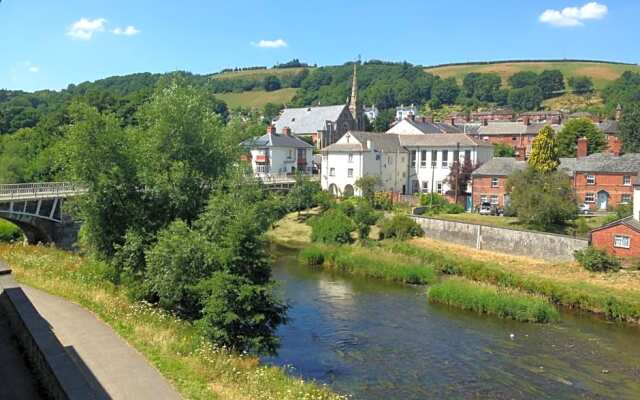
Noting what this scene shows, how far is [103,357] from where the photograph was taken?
47.6 ft

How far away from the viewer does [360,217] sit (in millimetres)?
50594

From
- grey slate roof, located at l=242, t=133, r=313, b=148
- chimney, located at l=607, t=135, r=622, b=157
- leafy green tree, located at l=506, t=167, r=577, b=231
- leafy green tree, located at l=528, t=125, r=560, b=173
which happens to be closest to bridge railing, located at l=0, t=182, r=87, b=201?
leafy green tree, located at l=506, t=167, r=577, b=231

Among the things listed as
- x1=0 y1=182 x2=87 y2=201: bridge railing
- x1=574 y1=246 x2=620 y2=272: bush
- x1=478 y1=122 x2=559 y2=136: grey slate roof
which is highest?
x1=478 y1=122 x2=559 y2=136: grey slate roof

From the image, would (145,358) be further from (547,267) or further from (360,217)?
(360,217)

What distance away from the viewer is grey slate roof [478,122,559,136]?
101 meters

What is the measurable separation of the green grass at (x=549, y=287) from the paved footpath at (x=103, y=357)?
26.4 metres

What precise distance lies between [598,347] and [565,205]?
761 inches

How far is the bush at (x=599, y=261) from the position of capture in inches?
1425

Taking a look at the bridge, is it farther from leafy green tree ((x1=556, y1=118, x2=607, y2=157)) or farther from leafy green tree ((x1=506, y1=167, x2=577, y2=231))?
leafy green tree ((x1=556, y1=118, x2=607, y2=157))

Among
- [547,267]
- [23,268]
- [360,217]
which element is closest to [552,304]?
[547,267]

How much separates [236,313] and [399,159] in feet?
168

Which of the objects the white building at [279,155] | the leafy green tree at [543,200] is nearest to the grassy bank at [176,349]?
the leafy green tree at [543,200]

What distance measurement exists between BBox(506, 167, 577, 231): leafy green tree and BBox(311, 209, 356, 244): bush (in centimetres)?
1396

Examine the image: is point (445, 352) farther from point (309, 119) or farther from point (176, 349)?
point (309, 119)
